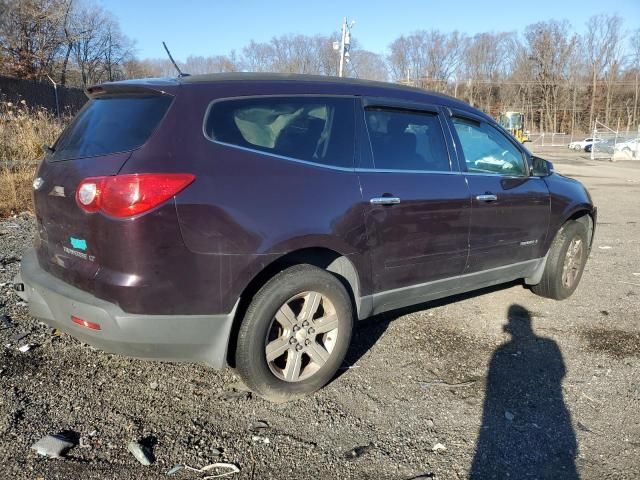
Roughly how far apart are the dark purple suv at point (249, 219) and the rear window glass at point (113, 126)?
0.04 ft

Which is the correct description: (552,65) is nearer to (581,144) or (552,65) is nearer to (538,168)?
(581,144)

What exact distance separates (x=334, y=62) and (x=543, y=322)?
44.2 metres

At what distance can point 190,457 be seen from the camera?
2658 mm

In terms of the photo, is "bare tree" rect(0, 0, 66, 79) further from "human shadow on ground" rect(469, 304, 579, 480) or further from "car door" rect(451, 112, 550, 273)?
"human shadow on ground" rect(469, 304, 579, 480)

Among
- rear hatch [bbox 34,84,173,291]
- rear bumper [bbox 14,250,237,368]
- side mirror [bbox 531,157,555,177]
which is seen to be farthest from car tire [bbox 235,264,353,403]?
side mirror [bbox 531,157,555,177]

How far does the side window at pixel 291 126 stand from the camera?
295 cm

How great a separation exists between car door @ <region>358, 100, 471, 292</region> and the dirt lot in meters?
0.68

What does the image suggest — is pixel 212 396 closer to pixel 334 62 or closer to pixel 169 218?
pixel 169 218

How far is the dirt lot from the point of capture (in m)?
2.66

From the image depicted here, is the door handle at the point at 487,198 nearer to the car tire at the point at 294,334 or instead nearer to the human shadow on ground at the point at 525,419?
the human shadow on ground at the point at 525,419

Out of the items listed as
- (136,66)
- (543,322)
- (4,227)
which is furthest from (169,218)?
(136,66)

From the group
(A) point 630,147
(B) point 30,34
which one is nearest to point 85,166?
(A) point 630,147

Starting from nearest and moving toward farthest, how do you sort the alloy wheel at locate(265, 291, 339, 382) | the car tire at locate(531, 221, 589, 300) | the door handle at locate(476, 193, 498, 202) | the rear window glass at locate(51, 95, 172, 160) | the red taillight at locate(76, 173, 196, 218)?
the red taillight at locate(76, 173, 196, 218) → the rear window glass at locate(51, 95, 172, 160) → the alloy wheel at locate(265, 291, 339, 382) → the door handle at locate(476, 193, 498, 202) → the car tire at locate(531, 221, 589, 300)

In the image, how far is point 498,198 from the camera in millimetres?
4305
